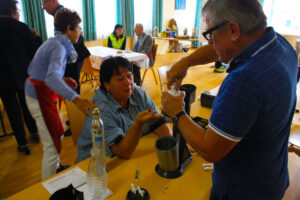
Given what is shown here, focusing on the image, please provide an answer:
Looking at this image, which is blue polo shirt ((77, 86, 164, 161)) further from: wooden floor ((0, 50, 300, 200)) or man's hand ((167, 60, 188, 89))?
wooden floor ((0, 50, 300, 200))

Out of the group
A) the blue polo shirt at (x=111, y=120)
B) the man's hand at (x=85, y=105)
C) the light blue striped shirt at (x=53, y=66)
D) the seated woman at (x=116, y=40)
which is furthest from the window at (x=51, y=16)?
the blue polo shirt at (x=111, y=120)

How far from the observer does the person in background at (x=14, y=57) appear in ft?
7.03

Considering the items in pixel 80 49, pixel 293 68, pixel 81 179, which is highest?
pixel 293 68

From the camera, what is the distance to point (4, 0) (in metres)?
A: 2.05

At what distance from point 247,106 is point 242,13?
0.96 ft

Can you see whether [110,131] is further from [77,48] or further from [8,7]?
[77,48]

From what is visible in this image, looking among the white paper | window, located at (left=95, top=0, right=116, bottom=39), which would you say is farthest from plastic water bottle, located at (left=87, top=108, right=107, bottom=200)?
window, located at (left=95, top=0, right=116, bottom=39)

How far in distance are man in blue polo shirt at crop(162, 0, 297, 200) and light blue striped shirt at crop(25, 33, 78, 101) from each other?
3.31ft

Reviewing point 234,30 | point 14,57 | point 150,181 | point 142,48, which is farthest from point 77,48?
point 234,30

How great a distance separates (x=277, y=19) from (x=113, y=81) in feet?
29.8

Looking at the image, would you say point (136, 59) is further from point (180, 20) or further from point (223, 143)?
point (180, 20)

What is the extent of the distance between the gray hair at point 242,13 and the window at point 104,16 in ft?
20.4

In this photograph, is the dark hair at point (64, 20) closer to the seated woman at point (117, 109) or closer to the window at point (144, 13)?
the seated woman at point (117, 109)

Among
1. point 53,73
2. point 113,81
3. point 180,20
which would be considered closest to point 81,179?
point 113,81
